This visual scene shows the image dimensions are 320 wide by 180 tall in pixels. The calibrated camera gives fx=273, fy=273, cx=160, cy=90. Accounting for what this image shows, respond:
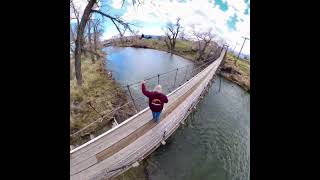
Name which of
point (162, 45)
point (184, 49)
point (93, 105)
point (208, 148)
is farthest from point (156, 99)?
point (162, 45)

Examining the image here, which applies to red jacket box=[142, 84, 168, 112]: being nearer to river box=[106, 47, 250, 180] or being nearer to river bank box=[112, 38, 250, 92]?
river box=[106, 47, 250, 180]

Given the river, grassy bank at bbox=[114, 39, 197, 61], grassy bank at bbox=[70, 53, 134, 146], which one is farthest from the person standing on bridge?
grassy bank at bbox=[114, 39, 197, 61]

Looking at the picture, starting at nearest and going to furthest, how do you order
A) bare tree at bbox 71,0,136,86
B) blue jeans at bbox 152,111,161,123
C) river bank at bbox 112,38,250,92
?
blue jeans at bbox 152,111,161,123, bare tree at bbox 71,0,136,86, river bank at bbox 112,38,250,92

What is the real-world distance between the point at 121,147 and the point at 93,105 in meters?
4.53

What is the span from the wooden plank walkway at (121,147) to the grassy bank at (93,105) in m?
0.82

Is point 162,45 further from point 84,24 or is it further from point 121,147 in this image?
point 121,147

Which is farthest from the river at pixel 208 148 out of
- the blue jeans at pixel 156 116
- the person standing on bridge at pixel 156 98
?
the person standing on bridge at pixel 156 98

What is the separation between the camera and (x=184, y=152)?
9641 mm

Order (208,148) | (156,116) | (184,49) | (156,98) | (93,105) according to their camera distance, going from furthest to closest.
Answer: (184,49), (93,105), (208,148), (156,116), (156,98)

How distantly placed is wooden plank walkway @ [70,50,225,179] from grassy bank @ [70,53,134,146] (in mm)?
823

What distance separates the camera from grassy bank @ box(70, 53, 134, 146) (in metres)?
9.29

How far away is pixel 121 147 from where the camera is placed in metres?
7.18

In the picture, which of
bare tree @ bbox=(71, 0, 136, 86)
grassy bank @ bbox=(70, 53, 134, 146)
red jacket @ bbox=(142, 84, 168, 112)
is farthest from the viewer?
bare tree @ bbox=(71, 0, 136, 86)
